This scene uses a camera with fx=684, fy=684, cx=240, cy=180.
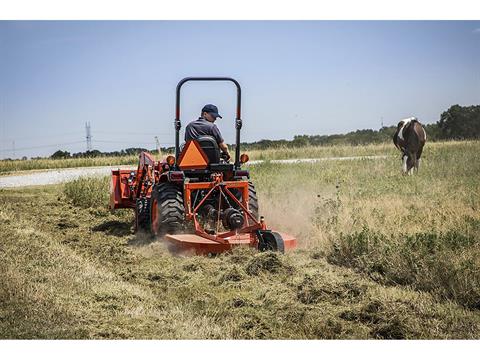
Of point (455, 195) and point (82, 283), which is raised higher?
point (455, 195)

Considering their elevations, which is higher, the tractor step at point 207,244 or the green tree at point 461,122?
the green tree at point 461,122

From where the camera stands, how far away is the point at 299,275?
568cm

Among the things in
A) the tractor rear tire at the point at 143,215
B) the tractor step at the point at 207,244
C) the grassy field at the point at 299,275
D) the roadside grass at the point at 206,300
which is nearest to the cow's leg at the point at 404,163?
the grassy field at the point at 299,275

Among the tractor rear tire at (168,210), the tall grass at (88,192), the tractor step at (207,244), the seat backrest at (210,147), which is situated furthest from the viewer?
the tall grass at (88,192)

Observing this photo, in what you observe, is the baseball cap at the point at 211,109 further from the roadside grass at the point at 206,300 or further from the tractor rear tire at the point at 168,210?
the roadside grass at the point at 206,300

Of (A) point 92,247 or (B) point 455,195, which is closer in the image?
(B) point 455,195

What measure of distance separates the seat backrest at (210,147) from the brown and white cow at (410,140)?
1.87m

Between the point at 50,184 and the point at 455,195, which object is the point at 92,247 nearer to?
the point at 455,195

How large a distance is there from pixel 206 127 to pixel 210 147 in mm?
264

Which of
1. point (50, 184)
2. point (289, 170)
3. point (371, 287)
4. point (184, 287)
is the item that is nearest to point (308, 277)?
point (371, 287)

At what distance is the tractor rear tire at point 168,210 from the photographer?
693 cm

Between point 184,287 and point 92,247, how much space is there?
229 centimetres

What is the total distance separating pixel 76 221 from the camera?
950 cm

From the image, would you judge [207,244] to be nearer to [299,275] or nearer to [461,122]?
[299,275]
